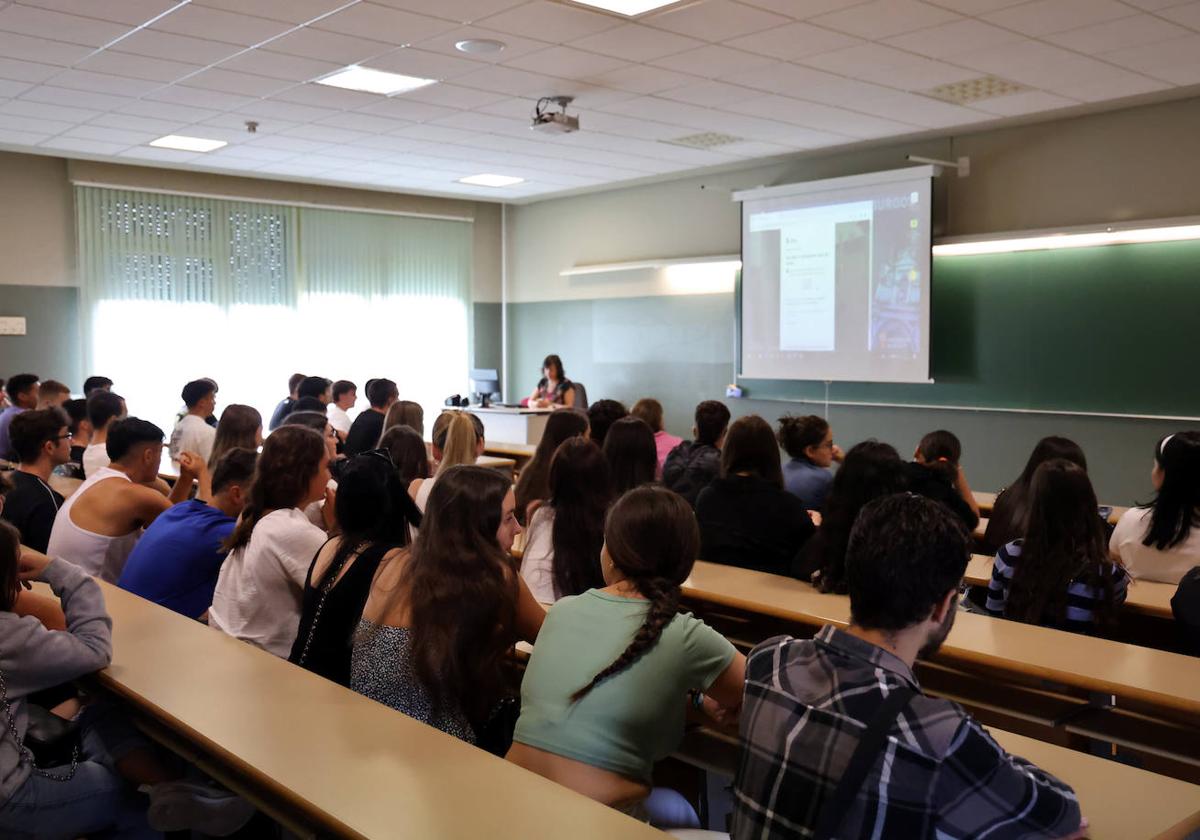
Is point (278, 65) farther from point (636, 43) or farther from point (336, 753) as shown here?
point (336, 753)

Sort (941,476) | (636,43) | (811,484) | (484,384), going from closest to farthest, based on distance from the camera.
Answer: (941,476) < (811,484) < (636,43) < (484,384)

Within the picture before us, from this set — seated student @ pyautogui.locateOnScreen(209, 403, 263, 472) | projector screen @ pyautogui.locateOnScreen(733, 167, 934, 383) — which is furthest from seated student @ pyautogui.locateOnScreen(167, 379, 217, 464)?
projector screen @ pyautogui.locateOnScreen(733, 167, 934, 383)

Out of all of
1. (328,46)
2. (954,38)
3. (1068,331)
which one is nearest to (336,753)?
(328,46)

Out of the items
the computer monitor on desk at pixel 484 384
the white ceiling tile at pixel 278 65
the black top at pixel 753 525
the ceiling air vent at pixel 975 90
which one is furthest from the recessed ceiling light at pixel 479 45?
the computer monitor on desk at pixel 484 384

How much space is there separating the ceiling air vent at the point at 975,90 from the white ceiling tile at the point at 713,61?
4.27 ft

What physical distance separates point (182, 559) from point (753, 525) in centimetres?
191

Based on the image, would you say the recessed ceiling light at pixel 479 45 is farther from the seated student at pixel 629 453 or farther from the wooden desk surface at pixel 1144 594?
the wooden desk surface at pixel 1144 594

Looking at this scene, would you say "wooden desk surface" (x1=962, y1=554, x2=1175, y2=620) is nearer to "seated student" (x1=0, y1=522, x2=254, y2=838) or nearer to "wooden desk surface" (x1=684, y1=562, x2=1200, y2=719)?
"wooden desk surface" (x1=684, y1=562, x2=1200, y2=719)

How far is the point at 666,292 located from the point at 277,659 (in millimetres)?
8219

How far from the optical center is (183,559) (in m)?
3.26

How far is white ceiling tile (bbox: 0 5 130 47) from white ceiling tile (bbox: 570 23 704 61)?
2452mm

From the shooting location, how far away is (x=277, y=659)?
8.48ft

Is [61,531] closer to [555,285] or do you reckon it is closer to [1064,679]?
[1064,679]

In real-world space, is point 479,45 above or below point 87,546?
above
